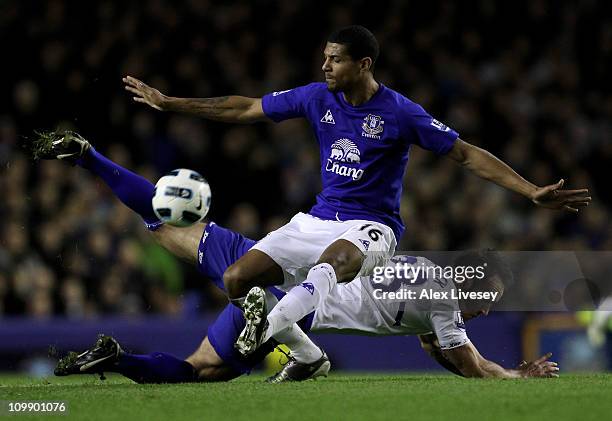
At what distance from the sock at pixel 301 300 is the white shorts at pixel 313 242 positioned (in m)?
0.48

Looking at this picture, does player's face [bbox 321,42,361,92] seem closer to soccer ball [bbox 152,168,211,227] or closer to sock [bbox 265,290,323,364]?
soccer ball [bbox 152,168,211,227]

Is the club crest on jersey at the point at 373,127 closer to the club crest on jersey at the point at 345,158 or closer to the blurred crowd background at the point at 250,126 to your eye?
the club crest on jersey at the point at 345,158

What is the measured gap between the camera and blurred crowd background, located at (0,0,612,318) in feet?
35.5

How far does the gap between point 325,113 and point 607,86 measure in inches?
321

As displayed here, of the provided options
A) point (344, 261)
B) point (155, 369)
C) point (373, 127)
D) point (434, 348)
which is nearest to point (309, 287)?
point (344, 261)

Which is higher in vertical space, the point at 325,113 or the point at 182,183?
the point at 325,113

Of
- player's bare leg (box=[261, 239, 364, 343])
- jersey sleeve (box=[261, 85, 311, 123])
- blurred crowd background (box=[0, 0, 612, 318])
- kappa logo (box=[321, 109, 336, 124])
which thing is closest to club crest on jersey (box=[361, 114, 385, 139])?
kappa logo (box=[321, 109, 336, 124])

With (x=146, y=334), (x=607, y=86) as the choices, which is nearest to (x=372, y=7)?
(x=607, y=86)

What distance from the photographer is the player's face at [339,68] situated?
7195 millimetres

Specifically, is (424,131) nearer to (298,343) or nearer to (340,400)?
(298,343)

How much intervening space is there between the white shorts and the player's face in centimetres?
90

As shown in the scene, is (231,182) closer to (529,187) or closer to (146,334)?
(146,334)

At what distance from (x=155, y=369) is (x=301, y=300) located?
1.20m

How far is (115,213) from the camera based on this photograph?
11.1m
